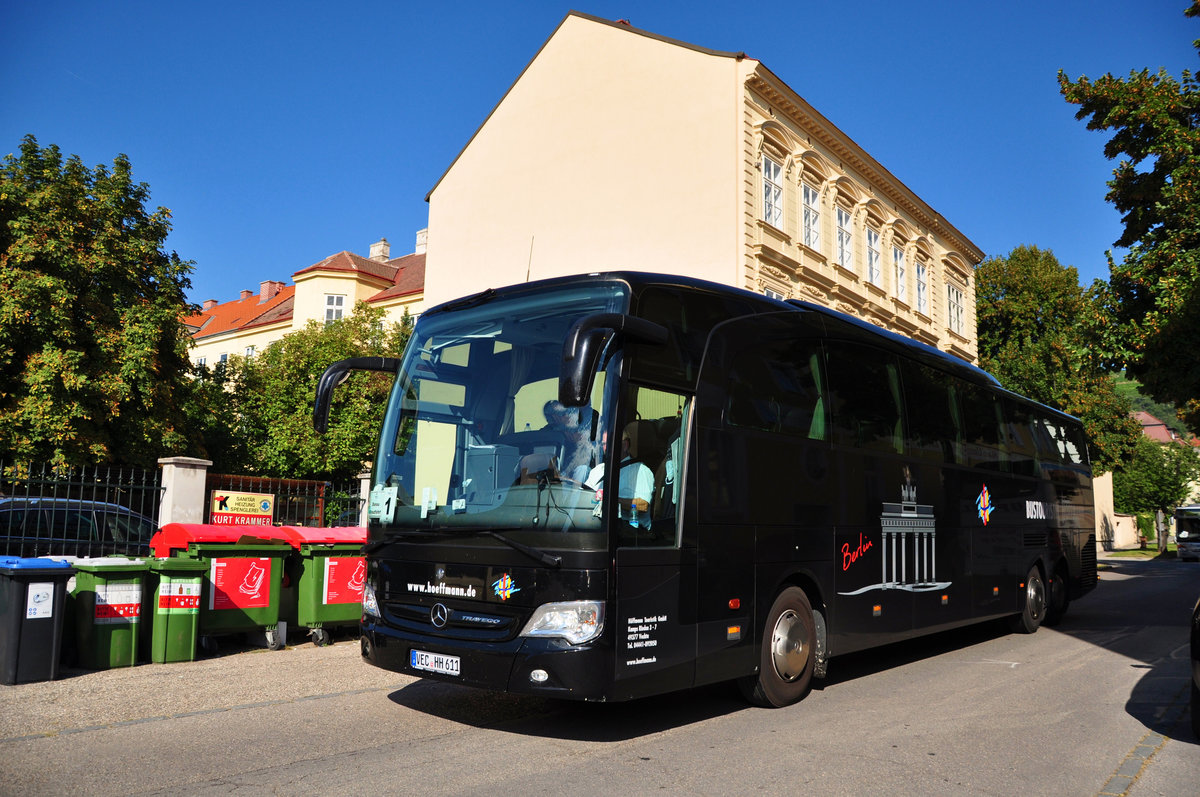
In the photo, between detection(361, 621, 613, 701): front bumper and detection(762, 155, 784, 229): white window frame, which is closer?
detection(361, 621, 613, 701): front bumper

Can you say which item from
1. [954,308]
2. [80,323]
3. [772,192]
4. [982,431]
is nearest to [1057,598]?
[982,431]

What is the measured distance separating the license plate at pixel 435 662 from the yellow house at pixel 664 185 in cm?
1707

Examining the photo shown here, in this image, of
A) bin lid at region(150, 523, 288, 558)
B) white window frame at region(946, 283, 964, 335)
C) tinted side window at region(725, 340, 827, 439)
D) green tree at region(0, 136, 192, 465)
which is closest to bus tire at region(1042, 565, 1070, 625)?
tinted side window at region(725, 340, 827, 439)

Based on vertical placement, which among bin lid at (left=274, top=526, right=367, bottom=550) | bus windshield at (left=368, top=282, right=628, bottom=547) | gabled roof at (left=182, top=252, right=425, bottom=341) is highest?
gabled roof at (left=182, top=252, right=425, bottom=341)

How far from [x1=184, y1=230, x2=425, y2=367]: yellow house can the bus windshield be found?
112 feet

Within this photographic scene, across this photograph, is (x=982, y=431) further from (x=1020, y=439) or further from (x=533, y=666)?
(x=533, y=666)

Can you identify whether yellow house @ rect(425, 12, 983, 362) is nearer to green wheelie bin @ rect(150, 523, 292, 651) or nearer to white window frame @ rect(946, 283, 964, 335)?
white window frame @ rect(946, 283, 964, 335)

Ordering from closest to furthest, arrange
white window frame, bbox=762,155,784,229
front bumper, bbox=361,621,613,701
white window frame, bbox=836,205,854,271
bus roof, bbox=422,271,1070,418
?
front bumper, bbox=361,621,613,701, bus roof, bbox=422,271,1070,418, white window frame, bbox=762,155,784,229, white window frame, bbox=836,205,854,271

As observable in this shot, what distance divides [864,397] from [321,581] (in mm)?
6750

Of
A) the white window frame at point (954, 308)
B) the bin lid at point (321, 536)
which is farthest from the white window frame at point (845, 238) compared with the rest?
the bin lid at point (321, 536)

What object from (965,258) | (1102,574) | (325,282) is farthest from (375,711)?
(325,282)

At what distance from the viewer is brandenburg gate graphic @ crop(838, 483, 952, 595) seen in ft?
30.1

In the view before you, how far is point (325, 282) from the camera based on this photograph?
158 ft

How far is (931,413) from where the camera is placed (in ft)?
34.3
